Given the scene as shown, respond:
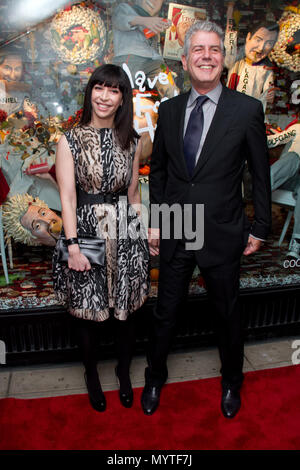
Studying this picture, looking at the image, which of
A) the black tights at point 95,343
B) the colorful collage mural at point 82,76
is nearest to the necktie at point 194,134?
the colorful collage mural at point 82,76

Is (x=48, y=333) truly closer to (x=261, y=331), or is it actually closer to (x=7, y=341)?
(x=7, y=341)

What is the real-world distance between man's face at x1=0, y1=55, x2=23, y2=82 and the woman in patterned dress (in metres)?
0.63

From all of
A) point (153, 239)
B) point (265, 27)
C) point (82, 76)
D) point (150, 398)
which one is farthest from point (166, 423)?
point (265, 27)

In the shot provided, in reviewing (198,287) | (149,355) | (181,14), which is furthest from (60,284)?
(181,14)

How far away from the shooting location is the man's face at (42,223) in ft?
7.26

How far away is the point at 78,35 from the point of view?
2.04 meters

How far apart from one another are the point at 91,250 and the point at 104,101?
62 centimetres

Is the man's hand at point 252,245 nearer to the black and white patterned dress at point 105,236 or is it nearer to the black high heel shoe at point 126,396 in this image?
the black and white patterned dress at point 105,236

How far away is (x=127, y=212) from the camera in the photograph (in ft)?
5.65

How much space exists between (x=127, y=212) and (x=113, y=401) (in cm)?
94

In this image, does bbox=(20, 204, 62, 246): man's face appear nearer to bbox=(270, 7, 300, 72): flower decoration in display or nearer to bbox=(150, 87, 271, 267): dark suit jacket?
bbox=(150, 87, 271, 267): dark suit jacket

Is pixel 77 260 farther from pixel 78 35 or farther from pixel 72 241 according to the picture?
pixel 78 35

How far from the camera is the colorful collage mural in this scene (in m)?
2.01

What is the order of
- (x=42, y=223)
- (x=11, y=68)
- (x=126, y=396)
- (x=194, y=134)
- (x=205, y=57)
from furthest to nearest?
1. (x=42, y=223)
2. (x=11, y=68)
3. (x=126, y=396)
4. (x=194, y=134)
5. (x=205, y=57)
